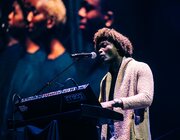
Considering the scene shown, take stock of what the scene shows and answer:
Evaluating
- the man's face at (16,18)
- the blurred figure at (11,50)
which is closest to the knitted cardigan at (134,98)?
the blurred figure at (11,50)

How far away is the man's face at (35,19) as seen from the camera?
5.59 metres

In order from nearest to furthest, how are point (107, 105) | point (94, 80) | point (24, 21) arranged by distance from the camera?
point (107, 105) < point (94, 80) < point (24, 21)

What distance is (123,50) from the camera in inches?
132

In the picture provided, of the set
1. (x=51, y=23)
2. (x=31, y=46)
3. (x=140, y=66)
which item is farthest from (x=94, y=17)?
(x=140, y=66)

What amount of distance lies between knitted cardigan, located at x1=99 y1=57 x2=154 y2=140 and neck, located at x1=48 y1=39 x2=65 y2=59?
2.43 meters

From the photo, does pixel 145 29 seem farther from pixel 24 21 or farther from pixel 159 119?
pixel 24 21

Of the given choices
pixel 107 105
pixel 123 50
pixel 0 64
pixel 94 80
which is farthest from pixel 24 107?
pixel 0 64

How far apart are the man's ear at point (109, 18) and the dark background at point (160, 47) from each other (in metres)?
0.08

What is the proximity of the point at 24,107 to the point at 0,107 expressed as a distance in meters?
2.86

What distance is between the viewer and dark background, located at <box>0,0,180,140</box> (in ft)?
16.2

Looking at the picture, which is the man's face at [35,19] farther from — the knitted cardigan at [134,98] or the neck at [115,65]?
the knitted cardigan at [134,98]

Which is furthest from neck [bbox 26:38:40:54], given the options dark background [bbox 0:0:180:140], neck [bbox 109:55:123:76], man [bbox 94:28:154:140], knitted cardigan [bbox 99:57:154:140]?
knitted cardigan [bbox 99:57:154:140]

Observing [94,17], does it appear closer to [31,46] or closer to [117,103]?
[31,46]

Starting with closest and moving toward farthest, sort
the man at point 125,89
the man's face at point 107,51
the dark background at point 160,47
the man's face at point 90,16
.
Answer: the man at point 125,89 → the man's face at point 107,51 → the dark background at point 160,47 → the man's face at point 90,16
